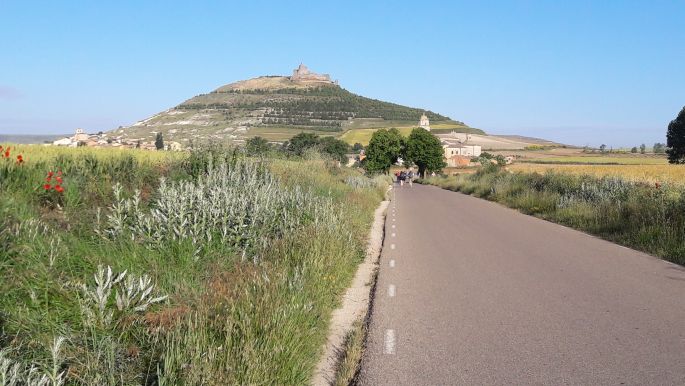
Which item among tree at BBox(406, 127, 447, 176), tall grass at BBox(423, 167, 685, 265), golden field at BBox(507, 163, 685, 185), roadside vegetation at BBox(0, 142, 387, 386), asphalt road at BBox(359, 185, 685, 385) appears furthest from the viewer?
tree at BBox(406, 127, 447, 176)

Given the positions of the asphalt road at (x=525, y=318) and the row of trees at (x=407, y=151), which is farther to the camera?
the row of trees at (x=407, y=151)

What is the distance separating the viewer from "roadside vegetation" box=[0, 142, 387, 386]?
4770 mm

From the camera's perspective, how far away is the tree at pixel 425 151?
10906cm

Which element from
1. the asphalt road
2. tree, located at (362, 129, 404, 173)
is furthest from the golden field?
tree, located at (362, 129, 404, 173)

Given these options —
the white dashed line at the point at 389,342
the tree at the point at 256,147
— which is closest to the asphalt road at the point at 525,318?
the white dashed line at the point at 389,342

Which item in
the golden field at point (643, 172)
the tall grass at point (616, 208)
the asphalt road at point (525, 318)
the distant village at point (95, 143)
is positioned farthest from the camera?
the golden field at point (643, 172)

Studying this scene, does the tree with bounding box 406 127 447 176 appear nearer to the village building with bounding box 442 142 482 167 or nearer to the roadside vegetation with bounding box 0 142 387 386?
the village building with bounding box 442 142 482 167

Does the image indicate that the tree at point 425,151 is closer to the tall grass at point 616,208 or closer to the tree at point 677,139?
the tree at point 677,139

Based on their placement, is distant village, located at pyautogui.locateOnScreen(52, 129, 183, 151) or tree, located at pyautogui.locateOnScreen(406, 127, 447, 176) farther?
tree, located at pyautogui.locateOnScreen(406, 127, 447, 176)

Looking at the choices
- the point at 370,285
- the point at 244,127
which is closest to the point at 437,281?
the point at 370,285

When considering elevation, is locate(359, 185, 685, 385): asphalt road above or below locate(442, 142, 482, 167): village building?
above

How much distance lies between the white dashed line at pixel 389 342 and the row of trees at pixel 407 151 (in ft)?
328

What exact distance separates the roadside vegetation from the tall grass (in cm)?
761

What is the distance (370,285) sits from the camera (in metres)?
10.8
